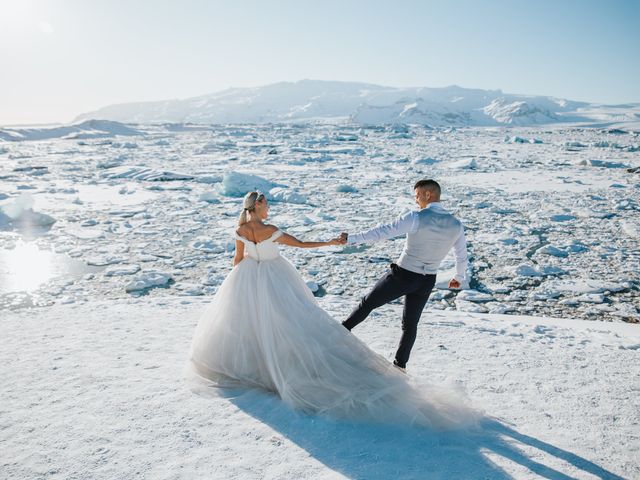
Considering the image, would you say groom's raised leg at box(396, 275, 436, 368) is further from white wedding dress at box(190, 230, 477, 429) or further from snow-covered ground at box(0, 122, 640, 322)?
snow-covered ground at box(0, 122, 640, 322)

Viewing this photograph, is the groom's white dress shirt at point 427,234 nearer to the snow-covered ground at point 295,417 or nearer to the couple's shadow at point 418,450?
the snow-covered ground at point 295,417

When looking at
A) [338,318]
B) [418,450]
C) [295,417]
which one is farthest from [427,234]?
[338,318]

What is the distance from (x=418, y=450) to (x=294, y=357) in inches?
38.5

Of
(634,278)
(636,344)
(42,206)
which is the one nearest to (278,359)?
(636,344)

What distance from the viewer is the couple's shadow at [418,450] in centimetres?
230

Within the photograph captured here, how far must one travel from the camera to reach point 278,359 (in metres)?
2.96

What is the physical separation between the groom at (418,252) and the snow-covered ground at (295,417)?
1.89ft

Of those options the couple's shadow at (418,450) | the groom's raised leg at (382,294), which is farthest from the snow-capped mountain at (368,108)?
the couple's shadow at (418,450)

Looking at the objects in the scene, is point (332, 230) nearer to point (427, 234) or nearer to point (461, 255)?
point (461, 255)

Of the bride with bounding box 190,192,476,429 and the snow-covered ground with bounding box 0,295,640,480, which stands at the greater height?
the bride with bounding box 190,192,476,429

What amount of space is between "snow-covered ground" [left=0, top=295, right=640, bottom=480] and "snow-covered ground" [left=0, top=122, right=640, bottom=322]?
1309mm

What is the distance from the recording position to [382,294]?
3.19 m

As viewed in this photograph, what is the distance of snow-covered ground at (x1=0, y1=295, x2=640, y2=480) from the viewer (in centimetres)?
233

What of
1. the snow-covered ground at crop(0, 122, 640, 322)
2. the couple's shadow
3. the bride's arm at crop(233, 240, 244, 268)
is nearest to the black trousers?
the couple's shadow
